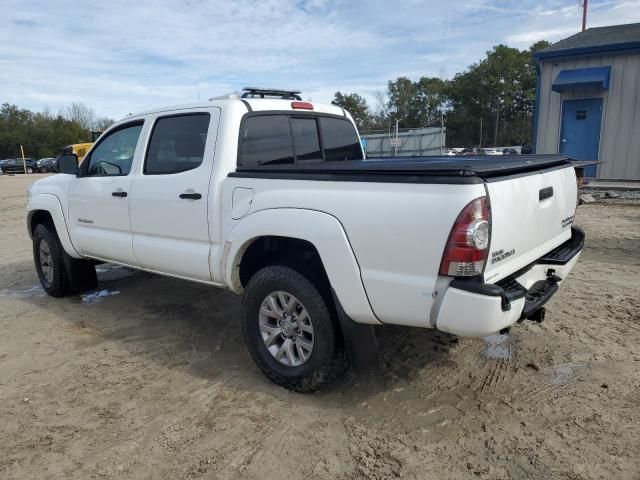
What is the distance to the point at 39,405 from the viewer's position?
134 inches

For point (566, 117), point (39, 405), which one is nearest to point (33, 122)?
point (566, 117)

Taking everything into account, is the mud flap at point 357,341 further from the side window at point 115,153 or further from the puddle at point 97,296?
the puddle at point 97,296

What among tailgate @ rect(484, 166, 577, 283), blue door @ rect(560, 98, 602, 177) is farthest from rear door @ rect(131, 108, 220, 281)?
blue door @ rect(560, 98, 602, 177)

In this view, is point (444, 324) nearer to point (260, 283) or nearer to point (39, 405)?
point (260, 283)

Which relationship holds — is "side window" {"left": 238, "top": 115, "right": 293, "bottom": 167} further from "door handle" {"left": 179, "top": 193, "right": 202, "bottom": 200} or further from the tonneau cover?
"door handle" {"left": 179, "top": 193, "right": 202, "bottom": 200}

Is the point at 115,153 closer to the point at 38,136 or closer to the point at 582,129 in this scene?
the point at 582,129

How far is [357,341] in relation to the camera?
3115 mm

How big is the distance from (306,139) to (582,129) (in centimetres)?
1140

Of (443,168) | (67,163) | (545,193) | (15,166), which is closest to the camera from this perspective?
(443,168)

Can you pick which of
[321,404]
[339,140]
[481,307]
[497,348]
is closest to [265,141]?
[339,140]

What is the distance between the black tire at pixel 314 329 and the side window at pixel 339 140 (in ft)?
5.46

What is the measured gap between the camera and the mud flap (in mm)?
3078

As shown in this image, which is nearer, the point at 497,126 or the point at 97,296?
the point at 97,296

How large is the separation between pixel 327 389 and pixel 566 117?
1263cm
